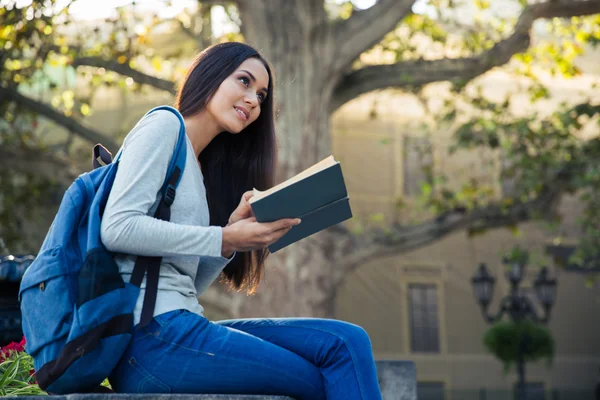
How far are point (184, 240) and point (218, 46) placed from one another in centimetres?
84

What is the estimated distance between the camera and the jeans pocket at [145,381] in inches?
93.7

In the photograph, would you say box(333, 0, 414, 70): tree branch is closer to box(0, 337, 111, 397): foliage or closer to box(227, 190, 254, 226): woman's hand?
box(0, 337, 111, 397): foliage

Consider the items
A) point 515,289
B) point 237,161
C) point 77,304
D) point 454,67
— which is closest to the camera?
point 77,304

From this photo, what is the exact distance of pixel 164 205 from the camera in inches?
99.3

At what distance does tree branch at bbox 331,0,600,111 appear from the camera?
35.2ft

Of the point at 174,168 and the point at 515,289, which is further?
the point at 515,289

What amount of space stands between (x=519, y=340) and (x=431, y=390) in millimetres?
6554

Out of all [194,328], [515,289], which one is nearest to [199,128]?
[194,328]

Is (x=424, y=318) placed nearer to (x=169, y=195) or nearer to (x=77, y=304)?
(x=169, y=195)

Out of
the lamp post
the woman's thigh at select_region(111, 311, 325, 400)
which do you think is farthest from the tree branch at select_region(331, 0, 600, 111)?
the woman's thigh at select_region(111, 311, 325, 400)

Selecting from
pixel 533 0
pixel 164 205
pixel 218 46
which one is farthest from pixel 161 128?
pixel 533 0

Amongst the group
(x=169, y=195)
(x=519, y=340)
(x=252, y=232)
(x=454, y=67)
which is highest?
(x=454, y=67)

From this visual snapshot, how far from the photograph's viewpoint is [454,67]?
36.4 feet

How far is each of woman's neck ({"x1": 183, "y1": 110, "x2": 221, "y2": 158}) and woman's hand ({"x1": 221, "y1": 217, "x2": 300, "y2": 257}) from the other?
455 millimetres
